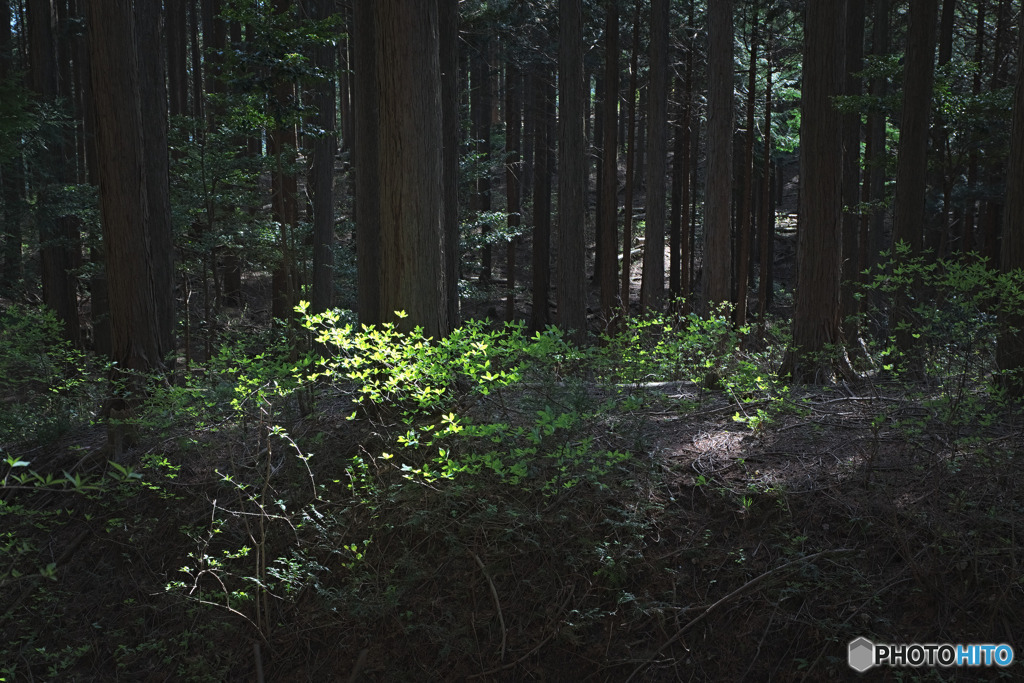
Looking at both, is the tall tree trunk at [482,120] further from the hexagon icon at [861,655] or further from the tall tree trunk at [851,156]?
the hexagon icon at [861,655]

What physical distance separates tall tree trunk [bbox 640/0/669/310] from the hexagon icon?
490 inches

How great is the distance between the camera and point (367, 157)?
10.4m

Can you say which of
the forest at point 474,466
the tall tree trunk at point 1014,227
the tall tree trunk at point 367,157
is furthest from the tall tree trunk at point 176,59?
the tall tree trunk at point 1014,227

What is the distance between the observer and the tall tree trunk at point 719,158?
1280cm

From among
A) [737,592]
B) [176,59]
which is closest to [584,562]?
[737,592]

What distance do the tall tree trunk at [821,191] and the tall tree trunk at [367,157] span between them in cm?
544

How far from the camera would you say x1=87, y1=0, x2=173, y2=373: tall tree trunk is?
7.42 m

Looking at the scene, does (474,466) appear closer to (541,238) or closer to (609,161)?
(609,161)

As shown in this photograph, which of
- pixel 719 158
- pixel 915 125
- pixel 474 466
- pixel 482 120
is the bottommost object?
pixel 474 466

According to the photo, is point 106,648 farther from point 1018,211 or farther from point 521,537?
point 1018,211

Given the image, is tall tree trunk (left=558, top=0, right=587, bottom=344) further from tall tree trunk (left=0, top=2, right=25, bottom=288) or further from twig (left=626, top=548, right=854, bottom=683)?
tall tree trunk (left=0, top=2, right=25, bottom=288)

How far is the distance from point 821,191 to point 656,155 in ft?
29.2

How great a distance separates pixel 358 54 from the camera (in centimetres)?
1041

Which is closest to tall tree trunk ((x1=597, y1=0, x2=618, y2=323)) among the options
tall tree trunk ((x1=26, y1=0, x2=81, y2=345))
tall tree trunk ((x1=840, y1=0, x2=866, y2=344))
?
tall tree trunk ((x1=840, y1=0, x2=866, y2=344))
